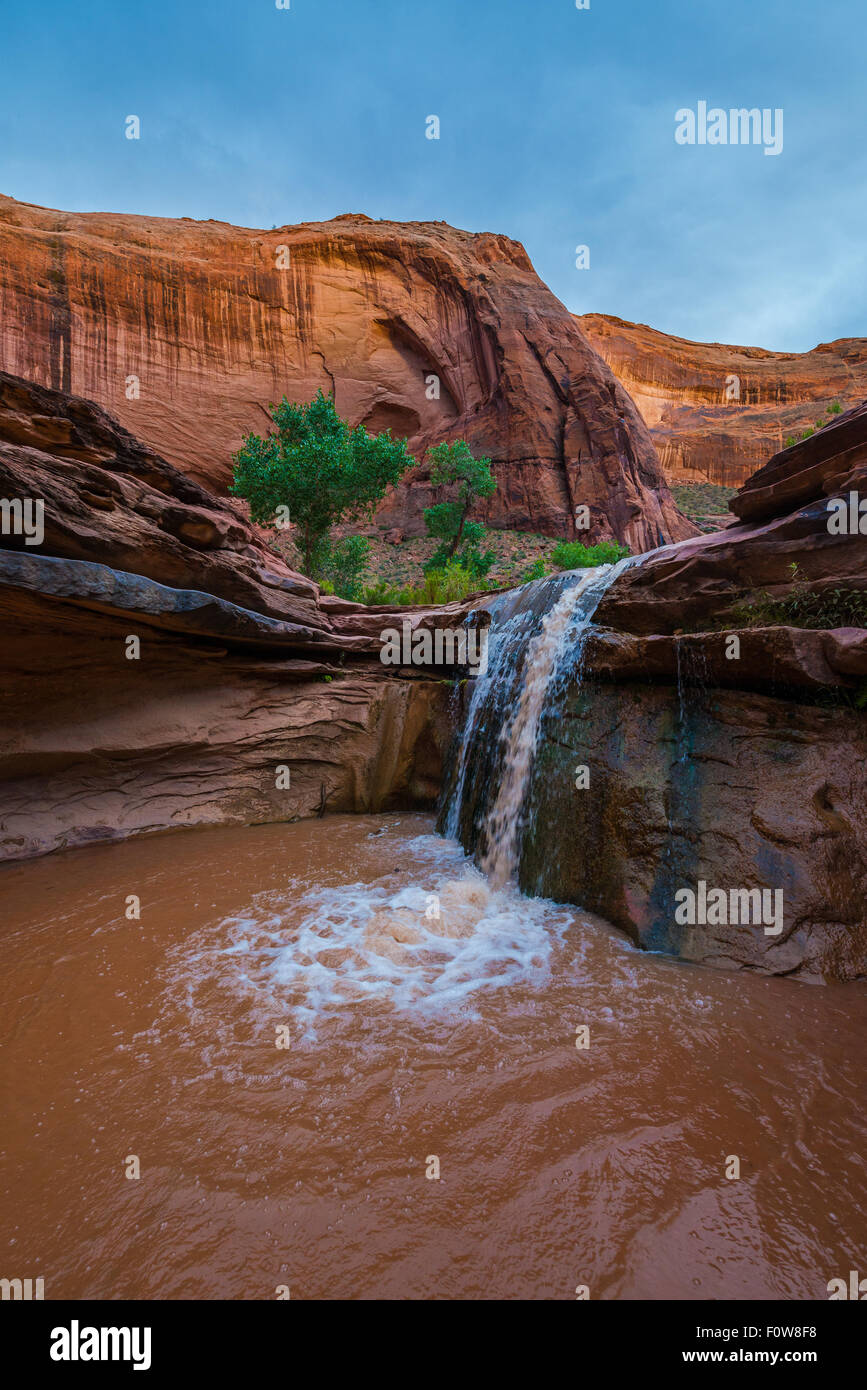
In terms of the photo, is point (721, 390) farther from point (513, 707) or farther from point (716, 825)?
point (716, 825)

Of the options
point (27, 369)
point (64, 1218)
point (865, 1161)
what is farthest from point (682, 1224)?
point (27, 369)

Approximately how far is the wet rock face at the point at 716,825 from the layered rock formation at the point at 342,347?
21561mm

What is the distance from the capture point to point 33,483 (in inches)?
191

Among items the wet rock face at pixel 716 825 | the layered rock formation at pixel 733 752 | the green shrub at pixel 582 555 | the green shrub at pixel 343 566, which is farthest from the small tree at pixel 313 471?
the wet rock face at pixel 716 825

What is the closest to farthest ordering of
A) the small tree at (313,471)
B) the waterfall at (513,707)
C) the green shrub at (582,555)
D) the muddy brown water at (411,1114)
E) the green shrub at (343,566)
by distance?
the muddy brown water at (411,1114)
the waterfall at (513,707)
the small tree at (313,471)
the green shrub at (343,566)
the green shrub at (582,555)

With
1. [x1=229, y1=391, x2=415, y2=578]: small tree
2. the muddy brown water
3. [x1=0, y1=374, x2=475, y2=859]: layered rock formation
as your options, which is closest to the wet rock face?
the muddy brown water

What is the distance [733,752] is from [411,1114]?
358 cm

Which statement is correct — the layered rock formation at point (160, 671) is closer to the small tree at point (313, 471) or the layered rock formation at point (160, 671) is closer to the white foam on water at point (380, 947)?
the white foam on water at point (380, 947)

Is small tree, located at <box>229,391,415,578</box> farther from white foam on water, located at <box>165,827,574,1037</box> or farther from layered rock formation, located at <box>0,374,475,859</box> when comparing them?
white foam on water, located at <box>165,827,574,1037</box>

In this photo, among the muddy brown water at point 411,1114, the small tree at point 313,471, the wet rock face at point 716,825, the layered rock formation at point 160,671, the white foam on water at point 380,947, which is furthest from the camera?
the small tree at point 313,471

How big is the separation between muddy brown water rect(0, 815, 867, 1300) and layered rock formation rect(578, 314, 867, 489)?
41.8 metres

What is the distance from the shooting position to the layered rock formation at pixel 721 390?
3803 centimetres

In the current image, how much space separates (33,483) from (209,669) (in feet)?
9.49

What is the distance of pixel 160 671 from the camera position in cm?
687
